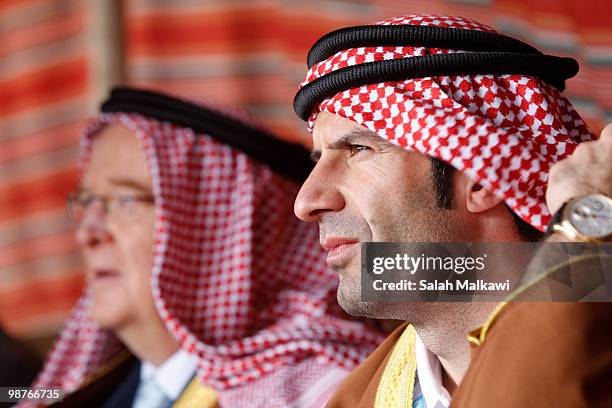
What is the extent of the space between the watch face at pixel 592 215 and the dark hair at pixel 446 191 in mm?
380

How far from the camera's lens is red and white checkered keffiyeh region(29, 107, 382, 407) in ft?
8.81

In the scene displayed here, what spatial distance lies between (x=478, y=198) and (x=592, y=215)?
0.40 m

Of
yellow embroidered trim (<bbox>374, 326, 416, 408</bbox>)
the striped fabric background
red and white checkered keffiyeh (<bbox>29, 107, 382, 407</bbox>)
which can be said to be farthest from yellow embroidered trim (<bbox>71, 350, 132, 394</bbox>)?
yellow embroidered trim (<bbox>374, 326, 416, 408</bbox>)

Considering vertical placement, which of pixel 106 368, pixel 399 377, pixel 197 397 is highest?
pixel 399 377

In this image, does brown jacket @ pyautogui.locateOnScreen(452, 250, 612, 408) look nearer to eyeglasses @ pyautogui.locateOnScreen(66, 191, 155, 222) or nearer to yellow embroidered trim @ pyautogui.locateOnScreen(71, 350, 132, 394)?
eyeglasses @ pyautogui.locateOnScreen(66, 191, 155, 222)

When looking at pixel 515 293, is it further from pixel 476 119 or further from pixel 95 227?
pixel 95 227

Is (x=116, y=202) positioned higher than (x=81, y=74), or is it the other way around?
(x=116, y=202)

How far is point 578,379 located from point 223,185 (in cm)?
190

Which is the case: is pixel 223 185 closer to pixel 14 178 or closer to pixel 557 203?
pixel 557 203

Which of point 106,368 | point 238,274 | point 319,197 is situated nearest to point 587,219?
point 319,197

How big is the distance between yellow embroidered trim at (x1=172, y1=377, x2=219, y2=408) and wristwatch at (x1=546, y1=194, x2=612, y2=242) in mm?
1588

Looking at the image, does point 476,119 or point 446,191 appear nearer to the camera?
point 476,119

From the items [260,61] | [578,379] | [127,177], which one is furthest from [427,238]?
[260,61]

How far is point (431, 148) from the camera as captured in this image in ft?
5.71
